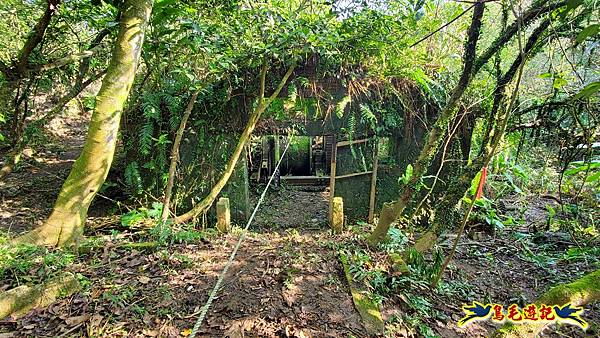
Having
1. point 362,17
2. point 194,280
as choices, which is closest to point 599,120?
point 362,17

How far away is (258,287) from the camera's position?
2730mm

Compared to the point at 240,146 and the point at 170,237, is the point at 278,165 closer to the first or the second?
the point at 240,146

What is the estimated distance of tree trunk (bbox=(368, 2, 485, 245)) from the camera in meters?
3.19

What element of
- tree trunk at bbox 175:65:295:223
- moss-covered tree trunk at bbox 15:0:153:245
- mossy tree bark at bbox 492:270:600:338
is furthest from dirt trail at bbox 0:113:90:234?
mossy tree bark at bbox 492:270:600:338

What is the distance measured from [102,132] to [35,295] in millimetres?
1507

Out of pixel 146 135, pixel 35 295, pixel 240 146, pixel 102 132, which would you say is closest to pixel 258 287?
pixel 35 295

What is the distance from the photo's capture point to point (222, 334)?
85.8 inches

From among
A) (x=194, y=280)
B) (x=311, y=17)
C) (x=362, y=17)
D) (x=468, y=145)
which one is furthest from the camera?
(x=468, y=145)

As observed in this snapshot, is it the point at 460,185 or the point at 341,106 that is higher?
the point at 341,106

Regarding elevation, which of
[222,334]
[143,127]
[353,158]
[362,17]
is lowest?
[222,334]

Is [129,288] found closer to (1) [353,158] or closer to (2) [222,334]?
(2) [222,334]

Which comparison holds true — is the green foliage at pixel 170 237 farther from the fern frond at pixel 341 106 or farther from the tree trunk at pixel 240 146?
the fern frond at pixel 341 106

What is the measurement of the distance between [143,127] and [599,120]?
6.63 metres

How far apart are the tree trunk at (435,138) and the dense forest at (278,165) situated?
32 millimetres
